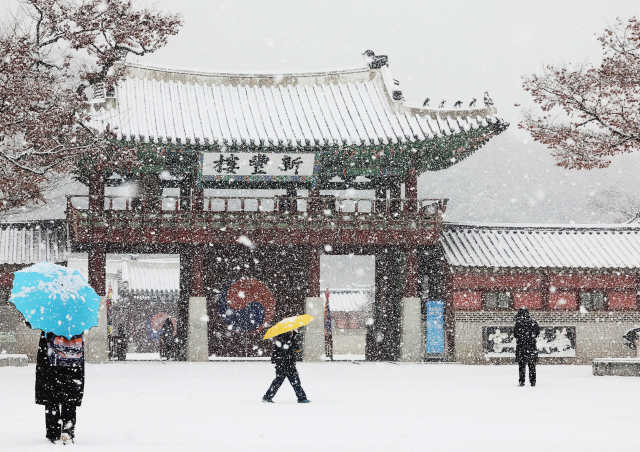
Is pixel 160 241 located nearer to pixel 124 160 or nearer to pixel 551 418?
pixel 124 160

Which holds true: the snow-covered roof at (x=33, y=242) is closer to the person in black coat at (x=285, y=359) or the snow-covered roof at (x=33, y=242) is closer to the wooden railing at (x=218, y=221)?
the wooden railing at (x=218, y=221)

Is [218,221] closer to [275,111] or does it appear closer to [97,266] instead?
[97,266]

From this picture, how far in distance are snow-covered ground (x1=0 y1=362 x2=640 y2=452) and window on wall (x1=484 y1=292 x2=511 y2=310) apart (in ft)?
19.9

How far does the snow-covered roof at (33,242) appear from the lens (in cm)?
2430

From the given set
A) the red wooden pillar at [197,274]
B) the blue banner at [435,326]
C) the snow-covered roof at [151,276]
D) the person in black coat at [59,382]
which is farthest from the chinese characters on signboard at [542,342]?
the snow-covered roof at [151,276]

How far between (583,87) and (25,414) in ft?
42.4

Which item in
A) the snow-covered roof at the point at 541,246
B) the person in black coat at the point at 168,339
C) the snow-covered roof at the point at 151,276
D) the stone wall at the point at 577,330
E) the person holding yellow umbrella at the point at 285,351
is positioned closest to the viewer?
the person holding yellow umbrella at the point at 285,351

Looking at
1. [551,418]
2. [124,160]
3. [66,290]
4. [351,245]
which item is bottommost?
[551,418]

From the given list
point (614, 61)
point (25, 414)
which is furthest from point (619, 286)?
point (25, 414)

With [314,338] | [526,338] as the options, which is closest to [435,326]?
[314,338]

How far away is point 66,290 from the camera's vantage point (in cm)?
798

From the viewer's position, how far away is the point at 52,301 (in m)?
7.84

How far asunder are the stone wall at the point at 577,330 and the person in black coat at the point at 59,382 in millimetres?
17770

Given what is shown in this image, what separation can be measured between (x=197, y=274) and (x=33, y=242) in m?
5.21
